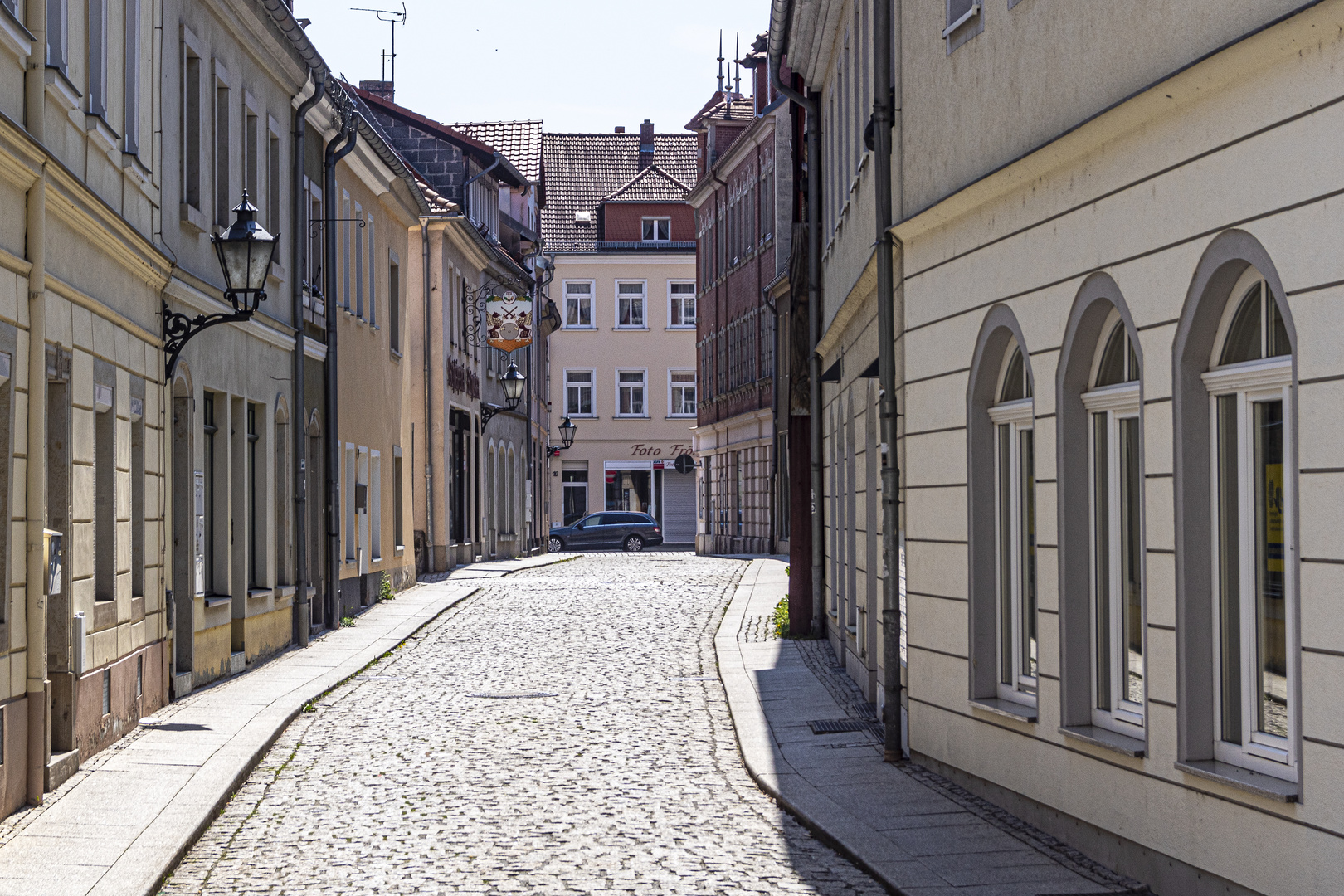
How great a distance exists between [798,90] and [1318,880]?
17523 millimetres

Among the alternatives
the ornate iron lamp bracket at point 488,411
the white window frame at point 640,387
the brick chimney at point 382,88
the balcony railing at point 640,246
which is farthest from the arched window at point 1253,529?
the white window frame at point 640,387

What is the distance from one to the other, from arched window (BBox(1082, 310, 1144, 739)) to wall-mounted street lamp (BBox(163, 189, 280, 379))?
785 cm

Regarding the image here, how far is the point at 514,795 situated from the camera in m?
10.5

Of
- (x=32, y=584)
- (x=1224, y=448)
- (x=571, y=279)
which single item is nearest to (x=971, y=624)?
(x=1224, y=448)

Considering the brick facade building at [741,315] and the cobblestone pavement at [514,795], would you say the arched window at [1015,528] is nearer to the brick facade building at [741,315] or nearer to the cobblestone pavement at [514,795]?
the cobblestone pavement at [514,795]

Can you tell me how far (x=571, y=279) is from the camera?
220ft

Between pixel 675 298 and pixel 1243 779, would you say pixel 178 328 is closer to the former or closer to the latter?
pixel 1243 779

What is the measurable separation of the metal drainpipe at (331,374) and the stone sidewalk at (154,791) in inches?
169

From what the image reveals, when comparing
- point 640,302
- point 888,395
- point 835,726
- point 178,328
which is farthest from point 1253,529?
point 640,302

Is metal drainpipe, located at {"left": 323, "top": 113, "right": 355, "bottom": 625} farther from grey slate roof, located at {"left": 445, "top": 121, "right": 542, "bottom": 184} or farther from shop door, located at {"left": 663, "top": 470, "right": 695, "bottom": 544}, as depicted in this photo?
shop door, located at {"left": 663, "top": 470, "right": 695, "bottom": 544}

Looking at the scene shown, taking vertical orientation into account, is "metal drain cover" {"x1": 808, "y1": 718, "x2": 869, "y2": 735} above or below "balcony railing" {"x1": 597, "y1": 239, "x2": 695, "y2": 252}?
below

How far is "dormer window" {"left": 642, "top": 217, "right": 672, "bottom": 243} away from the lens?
66938 millimetres

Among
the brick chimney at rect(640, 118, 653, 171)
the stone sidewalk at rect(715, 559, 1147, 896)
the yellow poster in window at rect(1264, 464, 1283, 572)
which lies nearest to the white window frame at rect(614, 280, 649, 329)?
the brick chimney at rect(640, 118, 653, 171)

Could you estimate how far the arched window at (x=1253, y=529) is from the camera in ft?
Answer: 22.4
